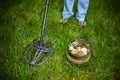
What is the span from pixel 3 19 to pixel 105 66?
8.65ft

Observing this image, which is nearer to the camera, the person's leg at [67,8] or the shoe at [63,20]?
the person's leg at [67,8]

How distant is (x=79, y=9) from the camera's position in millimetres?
5582

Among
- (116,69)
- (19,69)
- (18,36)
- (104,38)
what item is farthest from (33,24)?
(116,69)

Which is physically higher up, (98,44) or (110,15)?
(110,15)

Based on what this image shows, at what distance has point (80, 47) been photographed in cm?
511

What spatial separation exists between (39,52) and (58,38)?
2.53ft

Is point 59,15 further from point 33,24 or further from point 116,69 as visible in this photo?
point 116,69

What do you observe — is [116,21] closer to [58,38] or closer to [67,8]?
[67,8]

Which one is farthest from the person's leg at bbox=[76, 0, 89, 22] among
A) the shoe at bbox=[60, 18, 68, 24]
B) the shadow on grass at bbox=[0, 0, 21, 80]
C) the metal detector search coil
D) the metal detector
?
the shadow on grass at bbox=[0, 0, 21, 80]

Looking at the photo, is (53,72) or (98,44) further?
(98,44)

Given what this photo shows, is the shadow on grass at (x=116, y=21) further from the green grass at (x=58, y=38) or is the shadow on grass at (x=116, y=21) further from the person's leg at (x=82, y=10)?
the person's leg at (x=82, y=10)

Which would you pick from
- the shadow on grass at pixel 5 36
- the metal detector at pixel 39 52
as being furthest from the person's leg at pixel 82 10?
the shadow on grass at pixel 5 36

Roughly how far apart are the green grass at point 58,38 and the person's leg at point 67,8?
166 mm

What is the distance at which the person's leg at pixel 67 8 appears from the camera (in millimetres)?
5513
